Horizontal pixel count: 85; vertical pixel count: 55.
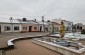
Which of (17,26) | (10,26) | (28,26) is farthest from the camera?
(28,26)

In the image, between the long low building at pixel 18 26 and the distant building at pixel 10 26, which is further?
the long low building at pixel 18 26

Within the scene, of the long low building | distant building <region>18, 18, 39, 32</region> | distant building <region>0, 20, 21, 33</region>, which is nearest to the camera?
distant building <region>0, 20, 21, 33</region>

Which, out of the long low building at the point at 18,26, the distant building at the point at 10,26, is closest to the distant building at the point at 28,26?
the long low building at the point at 18,26

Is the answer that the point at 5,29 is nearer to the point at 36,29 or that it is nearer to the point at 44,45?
the point at 36,29

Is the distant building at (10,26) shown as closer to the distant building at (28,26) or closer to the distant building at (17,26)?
the distant building at (17,26)

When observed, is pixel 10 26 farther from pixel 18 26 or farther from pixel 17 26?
pixel 18 26

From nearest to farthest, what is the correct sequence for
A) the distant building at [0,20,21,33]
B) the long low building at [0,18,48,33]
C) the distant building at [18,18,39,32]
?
the distant building at [0,20,21,33]
the long low building at [0,18,48,33]
the distant building at [18,18,39,32]

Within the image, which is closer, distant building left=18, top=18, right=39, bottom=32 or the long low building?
the long low building

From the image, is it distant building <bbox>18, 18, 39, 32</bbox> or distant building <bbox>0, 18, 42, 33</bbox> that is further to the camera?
distant building <bbox>18, 18, 39, 32</bbox>

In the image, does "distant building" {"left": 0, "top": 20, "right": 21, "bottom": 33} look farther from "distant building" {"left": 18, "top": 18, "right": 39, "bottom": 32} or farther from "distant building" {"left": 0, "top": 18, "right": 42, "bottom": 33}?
"distant building" {"left": 18, "top": 18, "right": 39, "bottom": 32}

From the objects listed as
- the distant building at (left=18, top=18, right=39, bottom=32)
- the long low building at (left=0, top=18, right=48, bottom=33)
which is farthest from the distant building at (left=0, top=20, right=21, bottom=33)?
the distant building at (left=18, top=18, right=39, bottom=32)

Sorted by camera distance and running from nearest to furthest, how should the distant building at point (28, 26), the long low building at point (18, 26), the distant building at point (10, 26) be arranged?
the distant building at point (10, 26)
the long low building at point (18, 26)
the distant building at point (28, 26)

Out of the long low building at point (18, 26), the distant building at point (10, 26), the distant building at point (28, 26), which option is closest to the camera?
the distant building at point (10, 26)

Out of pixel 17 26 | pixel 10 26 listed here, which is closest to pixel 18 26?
pixel 17 26
